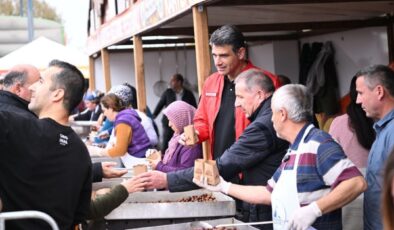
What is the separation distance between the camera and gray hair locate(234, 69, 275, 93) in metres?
4.32

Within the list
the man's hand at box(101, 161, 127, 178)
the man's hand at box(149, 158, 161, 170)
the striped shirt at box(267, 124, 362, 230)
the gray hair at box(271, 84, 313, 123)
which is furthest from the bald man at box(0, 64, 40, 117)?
the striped shirt at box(267, 124, 362, 230)

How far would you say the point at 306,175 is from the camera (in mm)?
3525

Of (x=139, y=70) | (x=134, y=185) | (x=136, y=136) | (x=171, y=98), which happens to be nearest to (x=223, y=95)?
(x=134, y=185)

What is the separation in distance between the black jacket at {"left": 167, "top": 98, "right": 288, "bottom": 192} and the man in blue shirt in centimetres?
56

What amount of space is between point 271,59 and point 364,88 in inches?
340

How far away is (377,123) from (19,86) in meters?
2.61

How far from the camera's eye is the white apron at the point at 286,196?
3.55 metres

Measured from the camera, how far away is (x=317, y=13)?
8125 mm

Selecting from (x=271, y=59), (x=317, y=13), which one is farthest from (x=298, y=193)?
(x=271, y=59)

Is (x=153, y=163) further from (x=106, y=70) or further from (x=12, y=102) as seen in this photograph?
(x=106, y=70)

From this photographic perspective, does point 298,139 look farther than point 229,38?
No

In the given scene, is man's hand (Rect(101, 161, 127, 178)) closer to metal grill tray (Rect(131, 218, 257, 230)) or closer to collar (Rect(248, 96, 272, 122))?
metal grill tray (Rect(131, 218, 257, 230))

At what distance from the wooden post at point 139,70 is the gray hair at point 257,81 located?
5.13 m

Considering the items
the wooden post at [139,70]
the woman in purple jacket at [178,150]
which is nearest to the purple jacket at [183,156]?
the woman in purple jacket at [178,150]
